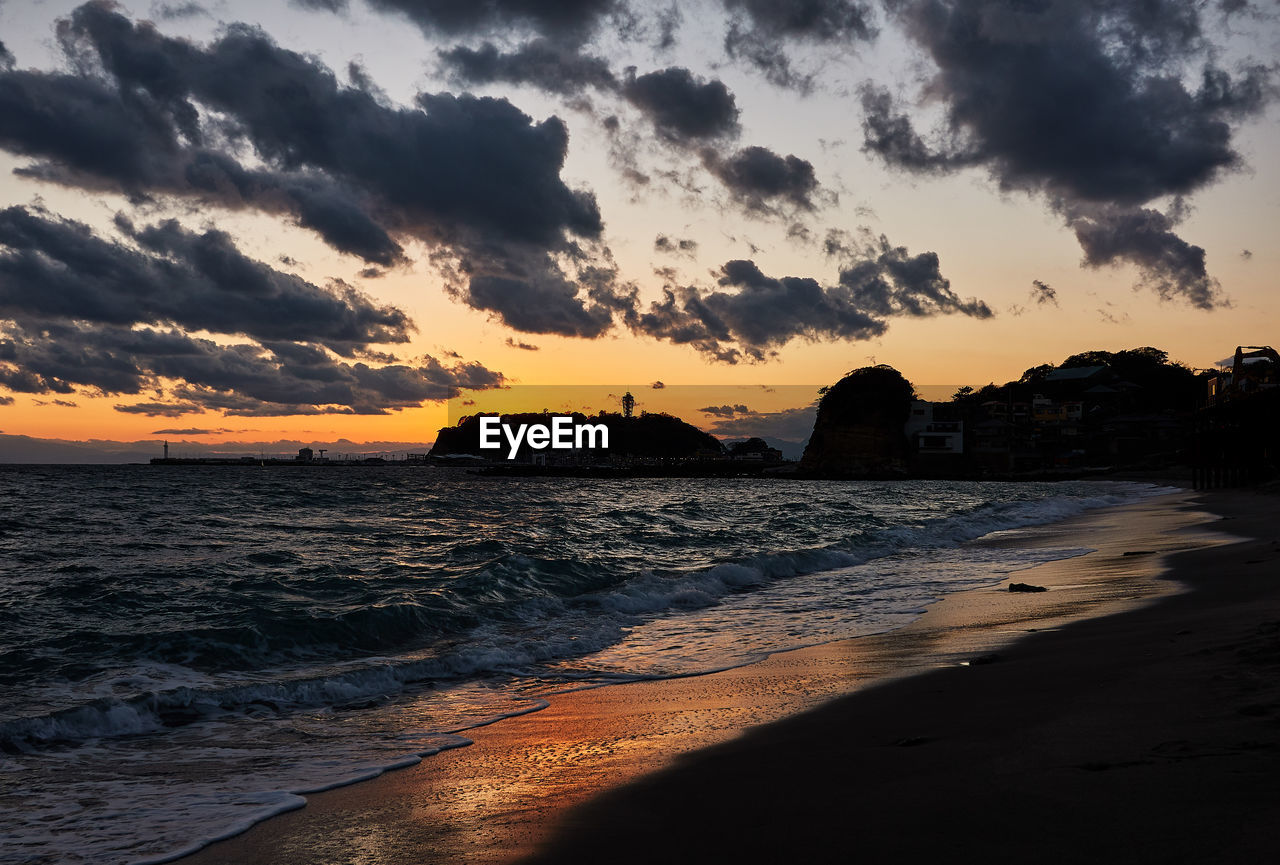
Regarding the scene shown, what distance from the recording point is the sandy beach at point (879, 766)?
3910mm

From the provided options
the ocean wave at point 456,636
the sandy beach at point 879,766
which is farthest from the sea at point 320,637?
the sandy beach at point 879,766

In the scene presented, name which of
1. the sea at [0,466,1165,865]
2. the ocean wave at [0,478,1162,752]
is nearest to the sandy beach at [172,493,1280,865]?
the sea at [0,466,1165,865]

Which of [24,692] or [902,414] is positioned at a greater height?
[902,414]

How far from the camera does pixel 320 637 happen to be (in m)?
11.8

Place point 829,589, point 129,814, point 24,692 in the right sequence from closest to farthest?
point 129,814 → point 24,692 → point 829,589

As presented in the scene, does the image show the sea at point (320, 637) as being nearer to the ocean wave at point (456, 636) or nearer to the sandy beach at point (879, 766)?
the ocean wave at point (456, 636)

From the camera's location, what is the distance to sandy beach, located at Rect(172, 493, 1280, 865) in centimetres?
391

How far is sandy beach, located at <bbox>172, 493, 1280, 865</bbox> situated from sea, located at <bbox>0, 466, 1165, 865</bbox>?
2.83 feet

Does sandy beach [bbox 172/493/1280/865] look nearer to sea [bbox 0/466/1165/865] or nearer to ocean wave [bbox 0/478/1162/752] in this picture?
sea [bbox 0/466/1165/865]

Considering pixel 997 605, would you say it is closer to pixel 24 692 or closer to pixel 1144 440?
pixel 24 692

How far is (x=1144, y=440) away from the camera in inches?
4139

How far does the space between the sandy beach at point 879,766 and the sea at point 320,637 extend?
2.83 ft

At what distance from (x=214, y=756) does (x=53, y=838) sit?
6.07 ft

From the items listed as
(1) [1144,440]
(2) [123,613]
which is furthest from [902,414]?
(2) [123,613]
